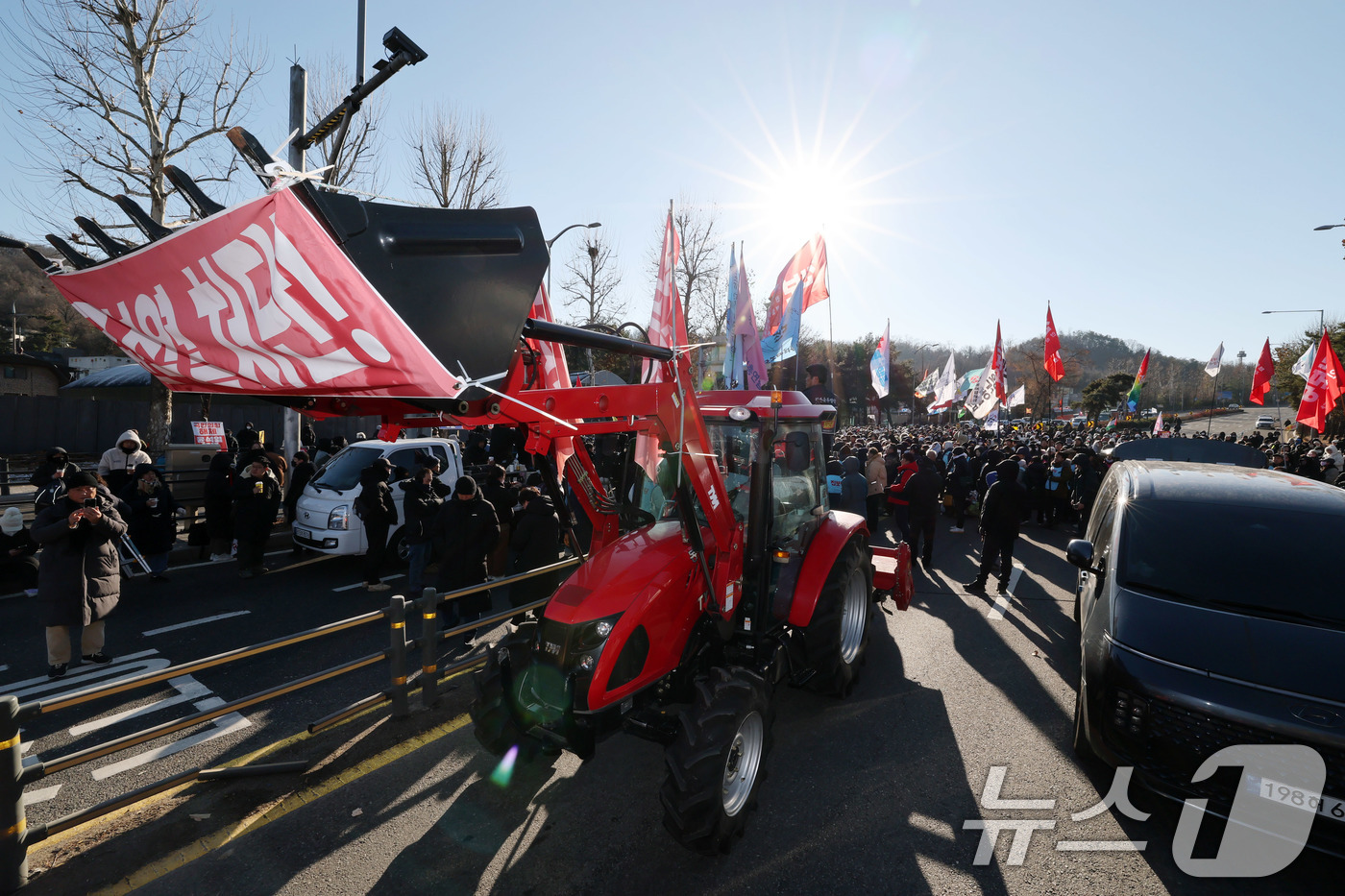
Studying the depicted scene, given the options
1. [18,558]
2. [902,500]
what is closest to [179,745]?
[18,558]

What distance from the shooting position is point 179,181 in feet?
6.88

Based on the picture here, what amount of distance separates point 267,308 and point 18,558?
9504mm

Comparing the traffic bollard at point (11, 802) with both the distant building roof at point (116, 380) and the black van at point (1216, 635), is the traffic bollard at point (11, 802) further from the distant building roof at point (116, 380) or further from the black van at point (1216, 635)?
the distant building roof at point (116, 380)

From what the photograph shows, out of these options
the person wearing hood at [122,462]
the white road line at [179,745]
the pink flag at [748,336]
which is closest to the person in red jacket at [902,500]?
the pink flag at [748,336]

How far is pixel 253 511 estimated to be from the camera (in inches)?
352

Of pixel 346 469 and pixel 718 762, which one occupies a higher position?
pixel 346 469

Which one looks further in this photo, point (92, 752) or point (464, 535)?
point (464, 535)

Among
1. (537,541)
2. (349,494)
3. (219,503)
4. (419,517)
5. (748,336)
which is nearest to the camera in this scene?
(537,541)

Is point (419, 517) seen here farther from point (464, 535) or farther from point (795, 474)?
point (795, 474)

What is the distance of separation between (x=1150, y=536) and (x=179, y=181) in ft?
19.4

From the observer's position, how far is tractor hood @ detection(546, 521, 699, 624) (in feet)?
12.5

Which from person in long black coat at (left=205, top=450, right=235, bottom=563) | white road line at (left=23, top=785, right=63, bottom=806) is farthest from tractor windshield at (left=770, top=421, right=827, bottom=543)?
person in long black coat at (left=205, top=450, right=235, bottom=563)

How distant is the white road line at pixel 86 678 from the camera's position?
5.53 metres

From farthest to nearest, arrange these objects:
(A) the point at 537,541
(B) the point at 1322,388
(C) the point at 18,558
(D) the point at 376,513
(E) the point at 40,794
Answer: (B) the point at 1322,388
(D) the point at 376,513
(C) the point at 18,558
(A) the point at 537,541
(E) the point at 40,794
